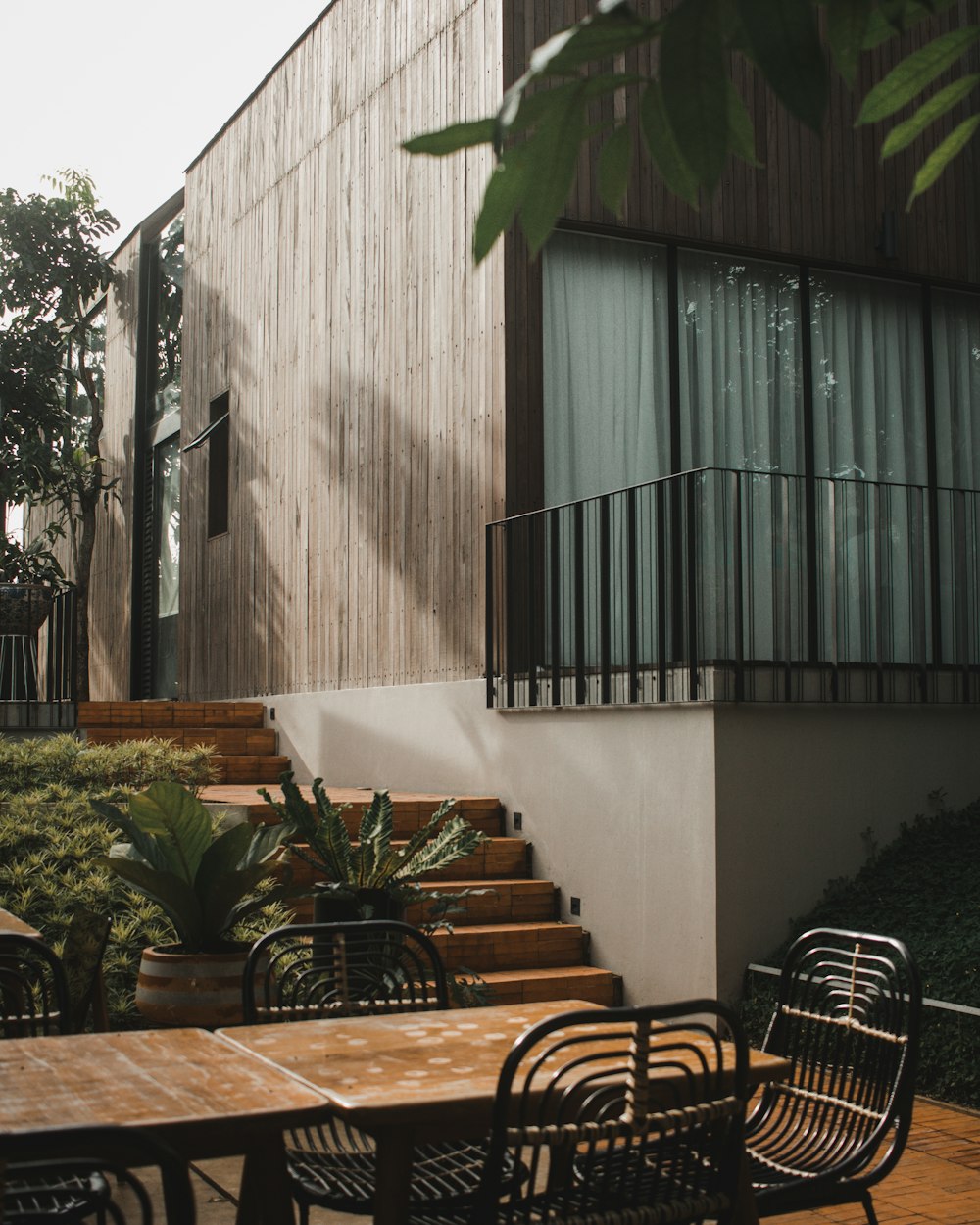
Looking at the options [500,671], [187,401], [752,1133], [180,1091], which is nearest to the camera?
[180,1091]

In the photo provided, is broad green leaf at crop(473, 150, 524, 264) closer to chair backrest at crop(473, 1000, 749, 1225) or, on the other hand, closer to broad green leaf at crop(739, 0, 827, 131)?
broad green leaf at crop(739, 0, 827, 131)

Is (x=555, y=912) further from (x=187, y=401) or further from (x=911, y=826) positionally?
(x=187, y=401)

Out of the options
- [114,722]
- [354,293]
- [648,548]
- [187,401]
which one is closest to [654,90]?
[648,548]

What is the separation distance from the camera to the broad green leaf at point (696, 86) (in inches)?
43.9

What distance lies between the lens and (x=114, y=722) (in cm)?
1067

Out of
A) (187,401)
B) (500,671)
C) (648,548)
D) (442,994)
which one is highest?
(187,401)

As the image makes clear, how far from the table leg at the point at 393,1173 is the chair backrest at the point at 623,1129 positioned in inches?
5.8

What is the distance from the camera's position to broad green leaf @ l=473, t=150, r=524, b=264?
3.99ft

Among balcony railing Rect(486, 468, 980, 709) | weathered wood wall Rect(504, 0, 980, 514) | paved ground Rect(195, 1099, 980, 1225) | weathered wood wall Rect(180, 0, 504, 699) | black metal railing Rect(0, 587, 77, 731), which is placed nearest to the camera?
paved ground Rect(195, 1099, 980, 1225)

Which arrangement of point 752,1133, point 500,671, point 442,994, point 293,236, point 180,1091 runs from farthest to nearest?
point 293,236 → point 500,671 → point 442,994 → point 752,1133 → point 180,1091

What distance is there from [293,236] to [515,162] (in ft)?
35.0

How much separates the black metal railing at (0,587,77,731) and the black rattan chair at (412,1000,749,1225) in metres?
8.82

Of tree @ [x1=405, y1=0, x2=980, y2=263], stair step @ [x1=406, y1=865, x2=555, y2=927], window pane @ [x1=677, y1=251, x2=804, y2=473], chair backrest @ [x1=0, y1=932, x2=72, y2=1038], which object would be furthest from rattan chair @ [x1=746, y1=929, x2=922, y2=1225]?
window pane @ [x1=677, y1=251, x2=804, y2=473]

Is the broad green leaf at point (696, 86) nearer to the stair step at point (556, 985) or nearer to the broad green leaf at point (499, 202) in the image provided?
the broad green leaf at point (499, 202)
